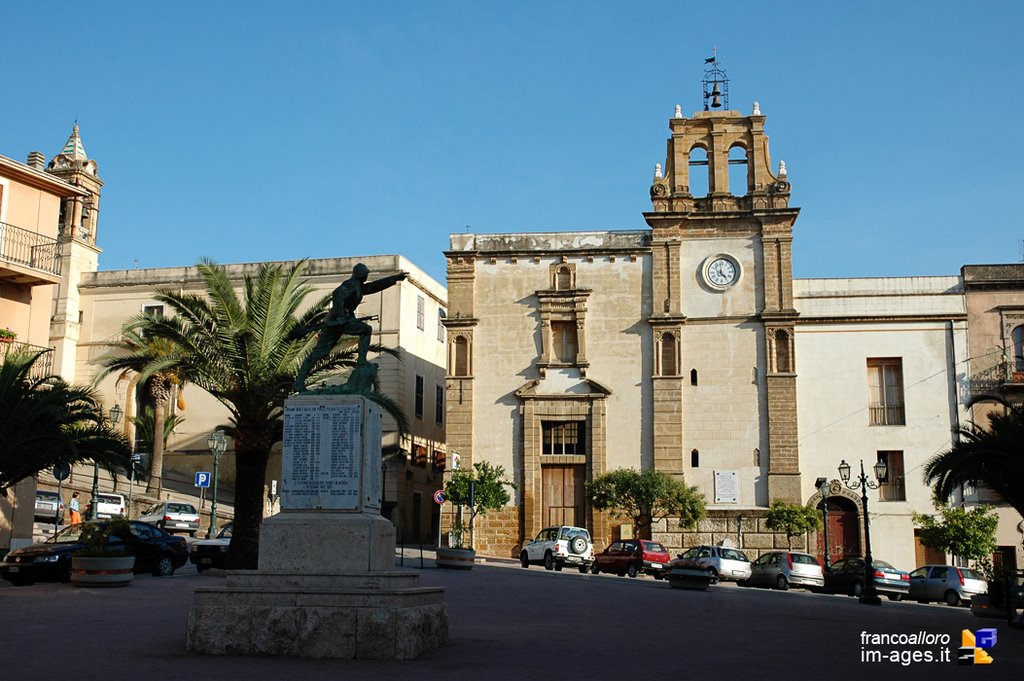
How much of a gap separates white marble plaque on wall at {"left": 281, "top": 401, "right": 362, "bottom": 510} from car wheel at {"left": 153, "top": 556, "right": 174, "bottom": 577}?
45.5ft

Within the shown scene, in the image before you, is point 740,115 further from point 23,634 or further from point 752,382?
point 23,634

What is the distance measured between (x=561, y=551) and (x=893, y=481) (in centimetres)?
1316

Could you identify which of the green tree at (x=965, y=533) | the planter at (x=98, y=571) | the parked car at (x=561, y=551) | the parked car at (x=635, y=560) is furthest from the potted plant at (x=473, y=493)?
the planter at (x=98, y=571)

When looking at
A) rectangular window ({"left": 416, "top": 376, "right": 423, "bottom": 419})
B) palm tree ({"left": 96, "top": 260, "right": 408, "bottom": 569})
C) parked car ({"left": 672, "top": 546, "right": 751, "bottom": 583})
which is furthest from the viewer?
rectangular window ({"left": 416, "top": 376, "right": 423, "bottom": 419})

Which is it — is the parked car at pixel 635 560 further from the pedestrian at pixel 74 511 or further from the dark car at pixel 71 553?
the pedestrian at pixel 74 511

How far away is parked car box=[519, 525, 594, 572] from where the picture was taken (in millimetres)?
33344

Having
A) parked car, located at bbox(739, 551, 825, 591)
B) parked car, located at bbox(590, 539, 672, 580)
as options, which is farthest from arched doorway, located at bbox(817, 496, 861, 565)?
parked car, located at bbox(590, 539, 672, 580)

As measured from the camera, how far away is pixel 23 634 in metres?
12.5

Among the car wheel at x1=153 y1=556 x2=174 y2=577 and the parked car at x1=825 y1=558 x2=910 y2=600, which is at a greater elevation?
the car wheel at x1=153 y1=556 x2=174 y2=577

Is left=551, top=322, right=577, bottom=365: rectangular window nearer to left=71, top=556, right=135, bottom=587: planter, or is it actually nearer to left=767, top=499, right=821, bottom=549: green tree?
left=767, top=499, right=821, bottom=549: green tree

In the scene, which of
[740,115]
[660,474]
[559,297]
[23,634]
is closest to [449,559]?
[660,474]

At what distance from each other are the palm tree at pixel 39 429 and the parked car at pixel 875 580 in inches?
767

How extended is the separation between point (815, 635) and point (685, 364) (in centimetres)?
2570

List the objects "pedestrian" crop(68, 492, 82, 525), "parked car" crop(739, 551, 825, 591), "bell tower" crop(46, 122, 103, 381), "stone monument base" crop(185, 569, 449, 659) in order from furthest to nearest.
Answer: "bell tower" crop(46, 122, 103, 381) → "pedestrian" crop(68, 492, 82, 525) → "parked car" crop(739, 551, 825, 591) → "stone monument base" crop(185, 569, 449, 659)
